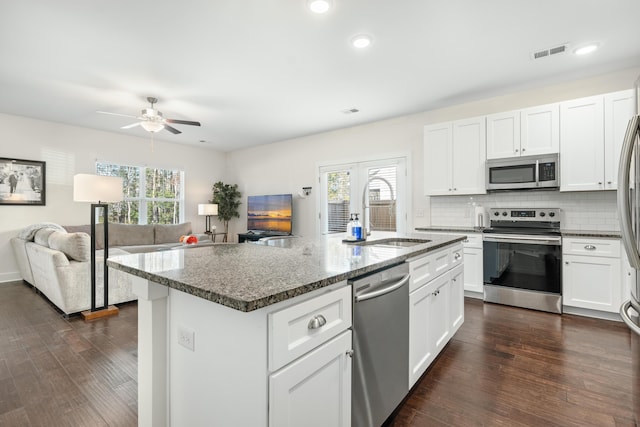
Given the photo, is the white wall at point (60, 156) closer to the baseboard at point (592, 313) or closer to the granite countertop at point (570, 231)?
the granite countertop at point (570, 231)

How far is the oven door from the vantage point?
3232 millimetres

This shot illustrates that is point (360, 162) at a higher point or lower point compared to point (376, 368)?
higher

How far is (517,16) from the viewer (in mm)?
2387

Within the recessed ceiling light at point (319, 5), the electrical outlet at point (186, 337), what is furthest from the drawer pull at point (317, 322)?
the recessed ceiling light at point (319, 5)

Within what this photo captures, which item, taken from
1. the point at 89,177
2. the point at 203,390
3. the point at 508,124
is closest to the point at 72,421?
the point at 203,390

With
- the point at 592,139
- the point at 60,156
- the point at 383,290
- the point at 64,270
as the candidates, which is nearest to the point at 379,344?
the point at 383,290

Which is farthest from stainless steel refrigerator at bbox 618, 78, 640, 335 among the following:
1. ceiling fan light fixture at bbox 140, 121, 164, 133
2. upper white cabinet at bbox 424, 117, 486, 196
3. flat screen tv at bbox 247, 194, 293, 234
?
flat screen tv at bbox 247, 194, 293, 234

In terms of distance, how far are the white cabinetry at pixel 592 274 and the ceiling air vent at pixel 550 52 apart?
72.0 inches

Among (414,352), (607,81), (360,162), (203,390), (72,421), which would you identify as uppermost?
(607,81)

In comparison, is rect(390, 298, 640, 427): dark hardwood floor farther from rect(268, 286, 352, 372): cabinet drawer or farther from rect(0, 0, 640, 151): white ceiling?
rect(0, 0, 640, 151): white ceiling

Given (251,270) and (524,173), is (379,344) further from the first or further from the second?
(524,173)

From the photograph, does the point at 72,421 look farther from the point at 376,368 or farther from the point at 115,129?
the point at 115,129

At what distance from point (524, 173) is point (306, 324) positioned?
363 centimetres

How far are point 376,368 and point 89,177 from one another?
10.9 feet
